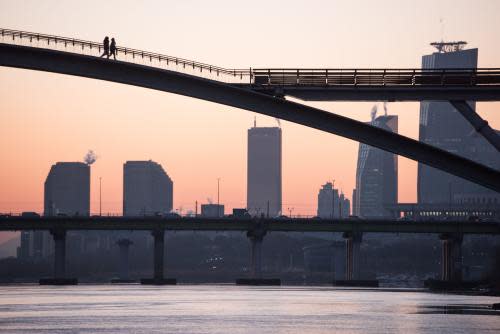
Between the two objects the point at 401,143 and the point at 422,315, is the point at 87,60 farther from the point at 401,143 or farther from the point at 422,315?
the point at 422,315

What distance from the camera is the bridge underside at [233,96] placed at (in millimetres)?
82875

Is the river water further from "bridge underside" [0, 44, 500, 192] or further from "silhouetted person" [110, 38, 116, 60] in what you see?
"silhouetted person" [110, 38, 116, 60]

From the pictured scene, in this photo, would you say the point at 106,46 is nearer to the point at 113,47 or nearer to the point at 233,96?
the point at 113,47

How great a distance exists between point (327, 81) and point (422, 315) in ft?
56.5

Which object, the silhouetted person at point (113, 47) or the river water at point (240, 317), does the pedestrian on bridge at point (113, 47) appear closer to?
the silhouetted person at point (113, 47)

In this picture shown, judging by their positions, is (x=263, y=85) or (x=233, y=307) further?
(x=233, y=307)

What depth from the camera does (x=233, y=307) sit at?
94188 mm

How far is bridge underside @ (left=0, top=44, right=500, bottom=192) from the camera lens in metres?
82.9

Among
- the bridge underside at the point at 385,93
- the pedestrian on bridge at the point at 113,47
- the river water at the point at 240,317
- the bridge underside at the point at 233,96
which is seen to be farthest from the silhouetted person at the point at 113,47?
the river water at the point at 240,317

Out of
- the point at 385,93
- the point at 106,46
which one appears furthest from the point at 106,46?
the point at 385,93

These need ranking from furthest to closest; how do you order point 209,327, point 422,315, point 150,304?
point 150,304
point 422,315
point 209,327

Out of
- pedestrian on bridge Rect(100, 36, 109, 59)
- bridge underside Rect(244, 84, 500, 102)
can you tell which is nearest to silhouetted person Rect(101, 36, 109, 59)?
pedestrian on bridge Rect(100, 36, 109, 59)

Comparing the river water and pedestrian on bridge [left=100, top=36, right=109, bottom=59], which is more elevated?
pedestrian on bridge [left=100, top=36, right=109, bottom=59]

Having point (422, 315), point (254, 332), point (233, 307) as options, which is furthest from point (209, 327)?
point (233, 307)
